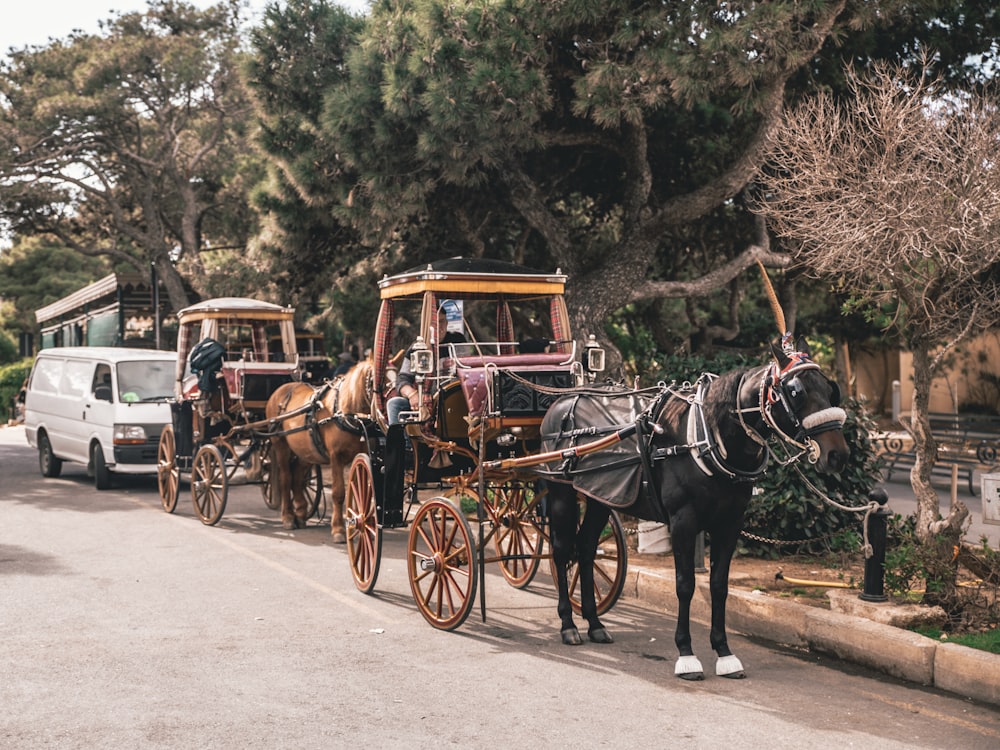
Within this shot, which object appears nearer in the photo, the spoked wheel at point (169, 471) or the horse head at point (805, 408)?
the horse head at point (805, 408)

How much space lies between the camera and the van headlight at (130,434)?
52.6ft

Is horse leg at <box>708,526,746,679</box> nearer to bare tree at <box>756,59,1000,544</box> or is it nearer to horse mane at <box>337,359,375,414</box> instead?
bare tree at <box>756,59,1000,544</box>

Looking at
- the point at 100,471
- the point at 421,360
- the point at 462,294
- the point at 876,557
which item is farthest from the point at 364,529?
the point at 100,471

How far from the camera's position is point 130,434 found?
16094 mm

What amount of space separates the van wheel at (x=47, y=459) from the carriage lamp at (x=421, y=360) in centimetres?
1241

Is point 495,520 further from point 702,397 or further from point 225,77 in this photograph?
point 225,77

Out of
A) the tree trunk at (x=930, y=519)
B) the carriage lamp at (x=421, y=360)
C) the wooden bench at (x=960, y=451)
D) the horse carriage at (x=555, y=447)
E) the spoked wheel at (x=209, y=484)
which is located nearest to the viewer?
the horse carriage at (x=555, y=447)

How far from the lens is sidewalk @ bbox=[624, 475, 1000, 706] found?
6324 millimetres

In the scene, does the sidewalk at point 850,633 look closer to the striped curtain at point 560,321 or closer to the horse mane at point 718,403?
the horse mane at point 718,403

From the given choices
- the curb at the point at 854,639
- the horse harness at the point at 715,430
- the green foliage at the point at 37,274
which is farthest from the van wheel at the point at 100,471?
the green foliage at the point at 37,274

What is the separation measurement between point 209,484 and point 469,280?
5.97 meters

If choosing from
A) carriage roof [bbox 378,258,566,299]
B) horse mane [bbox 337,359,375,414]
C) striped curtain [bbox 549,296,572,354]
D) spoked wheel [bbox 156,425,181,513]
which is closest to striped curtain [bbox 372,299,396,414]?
carriage roof [bbox 378,258,566,299]

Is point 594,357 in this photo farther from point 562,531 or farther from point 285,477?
point 285,477

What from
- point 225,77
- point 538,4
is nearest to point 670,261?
point 538,4
